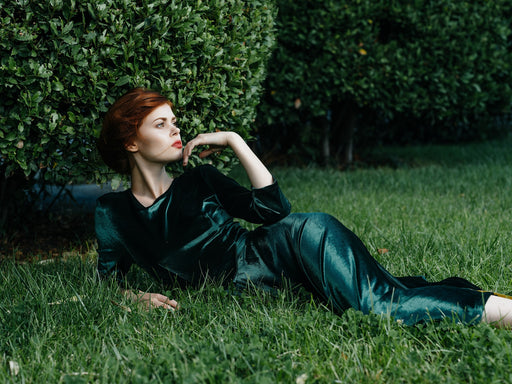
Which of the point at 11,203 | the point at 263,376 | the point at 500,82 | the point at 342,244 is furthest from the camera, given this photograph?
the point at 500,82

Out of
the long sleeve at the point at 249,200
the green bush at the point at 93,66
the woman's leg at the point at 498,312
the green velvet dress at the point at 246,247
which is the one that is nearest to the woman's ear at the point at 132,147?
the green velvet dress at the point at 246,247

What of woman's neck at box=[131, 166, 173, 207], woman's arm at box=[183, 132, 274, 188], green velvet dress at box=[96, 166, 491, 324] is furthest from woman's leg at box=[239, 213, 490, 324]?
woman's neck at box=[131, 166, 173, 207]

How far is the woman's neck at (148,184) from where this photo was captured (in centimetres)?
263

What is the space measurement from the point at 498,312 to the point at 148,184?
5.53 feet

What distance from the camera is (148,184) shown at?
264 centimetres

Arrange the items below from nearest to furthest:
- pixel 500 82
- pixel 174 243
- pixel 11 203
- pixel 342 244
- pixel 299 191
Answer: pixel 342 244 < pixel 174 243 < pixel 11 203 < pixel 299 191 < pixel 500 82

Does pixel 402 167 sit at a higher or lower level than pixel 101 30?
lower

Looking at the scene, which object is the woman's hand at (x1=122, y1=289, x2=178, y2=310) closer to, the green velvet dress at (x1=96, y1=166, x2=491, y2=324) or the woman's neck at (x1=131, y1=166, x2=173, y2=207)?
the green velvet dress at (x1=96, y1=166, x2=491, y2=324)

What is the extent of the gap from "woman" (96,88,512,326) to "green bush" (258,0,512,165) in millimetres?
4262

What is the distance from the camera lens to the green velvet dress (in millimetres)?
2324

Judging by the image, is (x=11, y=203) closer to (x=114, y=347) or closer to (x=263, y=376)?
(x=114, y=347)

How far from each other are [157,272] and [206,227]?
374 mm

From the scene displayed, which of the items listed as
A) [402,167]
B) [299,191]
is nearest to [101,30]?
[299,191]

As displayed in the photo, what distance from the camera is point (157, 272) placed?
2734 mm
